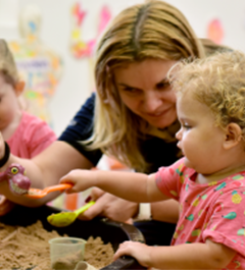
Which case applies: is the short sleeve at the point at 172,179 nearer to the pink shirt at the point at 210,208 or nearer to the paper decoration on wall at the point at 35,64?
the pink shirt at the point at 210,208

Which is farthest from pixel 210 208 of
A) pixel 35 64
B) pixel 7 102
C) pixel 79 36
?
pixel 79 36

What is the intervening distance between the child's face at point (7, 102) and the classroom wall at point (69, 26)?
1838mm

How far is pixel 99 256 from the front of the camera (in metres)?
0.81

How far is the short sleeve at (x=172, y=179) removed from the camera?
91 centimetres

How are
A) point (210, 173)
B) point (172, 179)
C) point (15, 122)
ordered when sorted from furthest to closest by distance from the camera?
point (15, 122), point (172, 179), point (210, 173)

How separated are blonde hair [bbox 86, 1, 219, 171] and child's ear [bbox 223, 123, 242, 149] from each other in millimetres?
378

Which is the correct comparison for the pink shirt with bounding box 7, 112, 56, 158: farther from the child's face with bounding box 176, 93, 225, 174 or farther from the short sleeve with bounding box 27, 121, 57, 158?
the child's face with bounding box 176, 93, 225, 174

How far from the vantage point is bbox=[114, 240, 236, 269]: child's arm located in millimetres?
685

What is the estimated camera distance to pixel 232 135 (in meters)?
0.74

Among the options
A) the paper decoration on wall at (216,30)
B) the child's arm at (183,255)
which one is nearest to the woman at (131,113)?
the child's arm at (183,255)

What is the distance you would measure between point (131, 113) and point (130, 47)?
0.27 m

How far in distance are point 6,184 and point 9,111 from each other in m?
0.28

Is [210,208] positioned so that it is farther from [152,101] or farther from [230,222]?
[152,101]

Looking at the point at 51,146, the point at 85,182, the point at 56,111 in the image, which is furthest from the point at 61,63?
the point at 85,182
